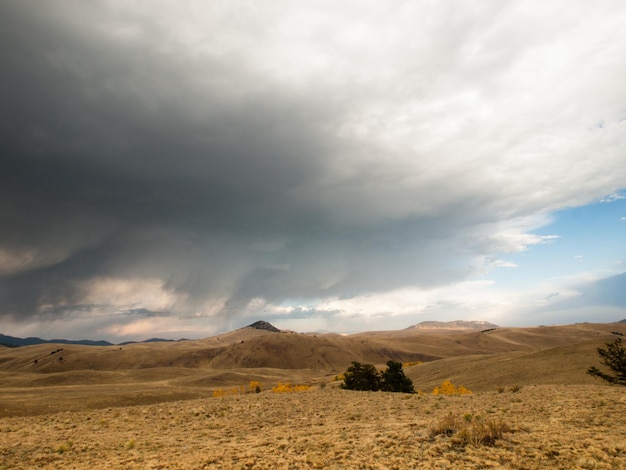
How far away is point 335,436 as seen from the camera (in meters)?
13.3

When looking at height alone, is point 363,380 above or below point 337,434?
below

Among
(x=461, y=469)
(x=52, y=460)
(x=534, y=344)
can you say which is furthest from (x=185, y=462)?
(x=534, y=344)

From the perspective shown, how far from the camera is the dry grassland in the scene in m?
10.0

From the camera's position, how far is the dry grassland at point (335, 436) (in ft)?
32.9

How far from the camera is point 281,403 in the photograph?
76.8 feet

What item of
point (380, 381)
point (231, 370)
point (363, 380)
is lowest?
point (231, 370)

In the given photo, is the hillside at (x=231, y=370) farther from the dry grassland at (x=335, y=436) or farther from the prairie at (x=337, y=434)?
the dry grassland at (x=335, y=436)

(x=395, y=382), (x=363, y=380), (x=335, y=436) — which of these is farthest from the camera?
(x=363, y=380)

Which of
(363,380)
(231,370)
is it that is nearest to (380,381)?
(363,380)

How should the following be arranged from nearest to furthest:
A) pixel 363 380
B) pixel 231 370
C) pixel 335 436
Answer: pixel 335 436
pixel 363 380
pixel 231 370

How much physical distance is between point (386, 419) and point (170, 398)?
1747 inches

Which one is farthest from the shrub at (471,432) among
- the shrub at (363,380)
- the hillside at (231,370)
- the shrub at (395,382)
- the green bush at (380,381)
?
the hillside at (231,370)

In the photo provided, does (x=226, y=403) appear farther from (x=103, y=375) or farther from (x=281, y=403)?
Answer: (x=103, y=375)

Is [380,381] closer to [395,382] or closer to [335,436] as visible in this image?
[395,382]
